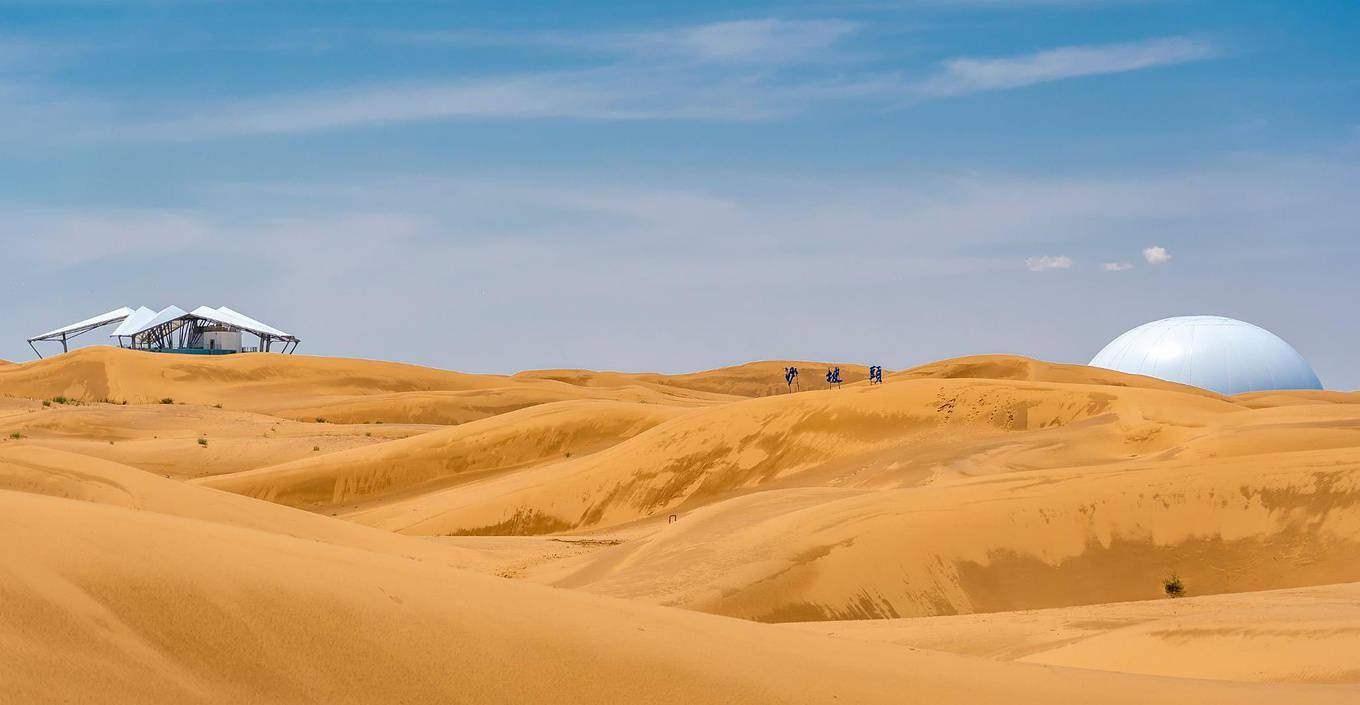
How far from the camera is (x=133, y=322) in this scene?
111 metres

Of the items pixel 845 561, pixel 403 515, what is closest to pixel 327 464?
pixel 403 515

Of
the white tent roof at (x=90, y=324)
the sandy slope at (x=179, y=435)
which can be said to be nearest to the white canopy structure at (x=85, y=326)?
the white tent roof at (x=90, y=324)

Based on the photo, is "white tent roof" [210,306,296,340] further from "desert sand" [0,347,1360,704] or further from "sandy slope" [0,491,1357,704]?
"sandy slope" [0,491,1357,704]

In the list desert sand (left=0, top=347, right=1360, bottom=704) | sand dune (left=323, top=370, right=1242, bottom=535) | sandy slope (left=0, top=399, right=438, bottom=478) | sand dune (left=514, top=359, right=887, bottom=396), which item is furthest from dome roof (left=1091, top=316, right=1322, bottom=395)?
sandy slope (left=0, top=399, right=438, bottom=478)

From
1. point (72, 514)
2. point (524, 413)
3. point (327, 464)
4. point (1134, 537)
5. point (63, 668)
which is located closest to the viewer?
point (63, 668)

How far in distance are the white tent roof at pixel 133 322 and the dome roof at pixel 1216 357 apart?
8266cm

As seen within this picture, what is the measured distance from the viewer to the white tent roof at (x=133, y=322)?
108831 millimetres

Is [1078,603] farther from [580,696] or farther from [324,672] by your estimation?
[324,672]

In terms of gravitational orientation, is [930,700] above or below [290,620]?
below

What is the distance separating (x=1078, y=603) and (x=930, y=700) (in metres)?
9.33

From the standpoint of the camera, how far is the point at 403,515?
29.1m

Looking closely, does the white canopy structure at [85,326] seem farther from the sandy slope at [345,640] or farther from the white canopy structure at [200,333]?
the sandy slope at [345,640]

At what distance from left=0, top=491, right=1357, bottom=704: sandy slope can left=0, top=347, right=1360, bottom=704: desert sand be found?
0.06ft

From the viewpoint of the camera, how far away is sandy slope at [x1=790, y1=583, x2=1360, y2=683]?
957 centimetres
